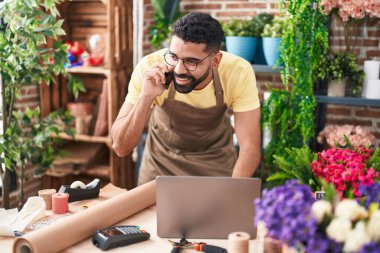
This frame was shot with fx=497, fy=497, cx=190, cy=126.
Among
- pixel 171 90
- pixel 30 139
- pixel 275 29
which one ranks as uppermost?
pixel 275 29

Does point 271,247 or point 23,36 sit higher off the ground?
point 23,36

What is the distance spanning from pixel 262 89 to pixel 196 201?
2274 mm

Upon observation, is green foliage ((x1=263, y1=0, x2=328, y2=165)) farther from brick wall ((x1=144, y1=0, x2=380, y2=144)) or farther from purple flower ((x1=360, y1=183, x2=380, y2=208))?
purple flower ((x1=360, y1=183, x2=380, y2=208))

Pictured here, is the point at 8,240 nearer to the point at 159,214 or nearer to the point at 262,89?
the point at 159,214

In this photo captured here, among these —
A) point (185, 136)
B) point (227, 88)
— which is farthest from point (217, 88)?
point (185, 136)

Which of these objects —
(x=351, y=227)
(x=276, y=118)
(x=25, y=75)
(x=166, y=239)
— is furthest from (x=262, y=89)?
(x=351, y=227)

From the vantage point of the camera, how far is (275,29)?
314 centimetres

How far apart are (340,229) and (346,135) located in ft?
6.55

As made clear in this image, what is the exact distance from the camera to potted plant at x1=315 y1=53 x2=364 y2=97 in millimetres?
2975

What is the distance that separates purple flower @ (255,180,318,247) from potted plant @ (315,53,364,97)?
6.71ft

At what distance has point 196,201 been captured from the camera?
4.76 ft

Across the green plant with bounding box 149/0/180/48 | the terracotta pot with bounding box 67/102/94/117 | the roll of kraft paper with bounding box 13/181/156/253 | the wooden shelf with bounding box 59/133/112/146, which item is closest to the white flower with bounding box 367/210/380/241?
the roll of kraft paper with bounding box 13/181/156/253

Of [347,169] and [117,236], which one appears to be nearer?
[347,169]

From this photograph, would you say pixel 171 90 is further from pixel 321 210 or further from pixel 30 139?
pixel 321 210
